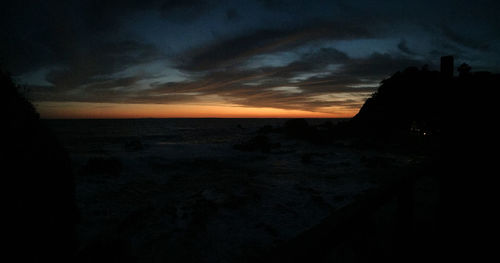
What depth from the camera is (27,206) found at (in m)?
3.03

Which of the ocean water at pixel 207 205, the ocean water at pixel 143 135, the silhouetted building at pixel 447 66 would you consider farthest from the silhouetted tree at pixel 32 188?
the silhouetted building at pixel 447 66

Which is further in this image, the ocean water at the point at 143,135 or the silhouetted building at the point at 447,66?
the ocean water at the point at 143,135

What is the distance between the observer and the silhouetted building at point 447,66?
276cm

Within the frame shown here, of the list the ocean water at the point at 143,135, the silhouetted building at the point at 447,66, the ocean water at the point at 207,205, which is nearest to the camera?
the silhouetted building at the point at 447,66

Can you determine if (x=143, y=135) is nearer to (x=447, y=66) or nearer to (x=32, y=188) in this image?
(x=32, y=188)

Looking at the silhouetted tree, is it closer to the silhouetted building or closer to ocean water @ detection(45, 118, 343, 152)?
ocean water @ detection(45, 118, 343, 152)

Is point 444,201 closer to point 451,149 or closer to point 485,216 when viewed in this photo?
point 451,149

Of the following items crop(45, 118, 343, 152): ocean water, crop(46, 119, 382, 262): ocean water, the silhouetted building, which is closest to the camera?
the silhouetted building

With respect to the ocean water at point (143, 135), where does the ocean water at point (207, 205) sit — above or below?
below

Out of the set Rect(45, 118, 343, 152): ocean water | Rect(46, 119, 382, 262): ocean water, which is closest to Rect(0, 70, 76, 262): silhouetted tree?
Rect(45, 118, 343, 152): ocean water

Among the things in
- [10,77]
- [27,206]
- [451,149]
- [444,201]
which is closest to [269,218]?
[444,201]

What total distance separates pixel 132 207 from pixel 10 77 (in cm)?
632

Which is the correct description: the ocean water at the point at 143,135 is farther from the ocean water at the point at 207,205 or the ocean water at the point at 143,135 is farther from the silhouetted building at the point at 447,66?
the silhouetted building at the point at 447,66

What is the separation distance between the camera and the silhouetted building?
2.76 meters
